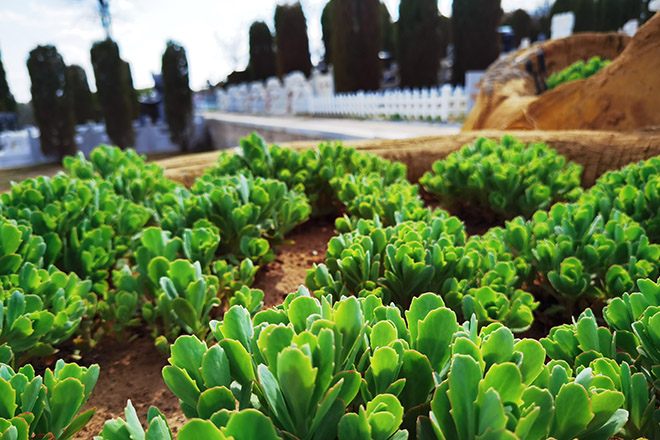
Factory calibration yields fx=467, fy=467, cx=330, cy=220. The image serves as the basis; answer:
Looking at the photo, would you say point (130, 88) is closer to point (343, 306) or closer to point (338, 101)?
point (338, 101)

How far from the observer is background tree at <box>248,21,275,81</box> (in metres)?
26.1

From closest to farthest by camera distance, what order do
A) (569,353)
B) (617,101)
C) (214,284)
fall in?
(569,353) → (214,284) → (617,101)

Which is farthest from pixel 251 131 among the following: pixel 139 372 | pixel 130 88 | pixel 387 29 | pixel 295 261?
pixel 387 29

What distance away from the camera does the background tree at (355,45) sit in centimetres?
1625

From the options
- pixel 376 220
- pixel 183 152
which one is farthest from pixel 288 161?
pixel 183 152

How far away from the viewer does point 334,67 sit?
56.1ft

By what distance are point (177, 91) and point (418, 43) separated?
934 cm

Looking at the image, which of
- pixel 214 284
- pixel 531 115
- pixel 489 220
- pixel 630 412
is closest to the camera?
pixel 630 412

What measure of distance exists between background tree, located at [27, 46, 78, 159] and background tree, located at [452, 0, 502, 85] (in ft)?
42.6

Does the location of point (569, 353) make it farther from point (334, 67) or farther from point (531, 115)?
point (334, 67)

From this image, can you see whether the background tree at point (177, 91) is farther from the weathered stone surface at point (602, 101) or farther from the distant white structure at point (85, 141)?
the weathered stone surface at point (602, 101)

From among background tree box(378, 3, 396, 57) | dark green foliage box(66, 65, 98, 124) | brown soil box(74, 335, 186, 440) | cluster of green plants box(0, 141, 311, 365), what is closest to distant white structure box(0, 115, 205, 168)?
dark green foliage box(66, 65, 98, 124)

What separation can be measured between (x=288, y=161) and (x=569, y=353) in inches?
72.7

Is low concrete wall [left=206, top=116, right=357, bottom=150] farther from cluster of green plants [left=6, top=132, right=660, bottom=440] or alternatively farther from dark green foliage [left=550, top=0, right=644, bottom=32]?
dark green foliage [left=550, top=0, right=644, bottom=32]
